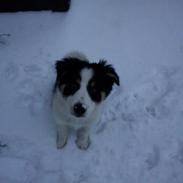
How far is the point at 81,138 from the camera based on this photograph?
4.35 m

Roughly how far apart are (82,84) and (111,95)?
144 cm

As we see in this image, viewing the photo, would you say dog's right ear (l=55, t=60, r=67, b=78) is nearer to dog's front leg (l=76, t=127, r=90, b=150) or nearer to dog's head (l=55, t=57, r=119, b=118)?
dog's head (l=55, t=57, r=119, b=118)

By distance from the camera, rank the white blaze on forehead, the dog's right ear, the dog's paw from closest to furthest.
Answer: the white blaze on forehead < the dog's right ear < the dog's paw

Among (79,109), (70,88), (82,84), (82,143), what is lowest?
(82,143)

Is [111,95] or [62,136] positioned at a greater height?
[111,95]

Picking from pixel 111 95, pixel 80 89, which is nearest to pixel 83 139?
pixel 111 95

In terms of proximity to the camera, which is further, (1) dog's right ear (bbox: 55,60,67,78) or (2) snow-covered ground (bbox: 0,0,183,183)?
(2) snow-covered ground (bbox: 0,0,183,183)

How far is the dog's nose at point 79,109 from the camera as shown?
3.53 metres

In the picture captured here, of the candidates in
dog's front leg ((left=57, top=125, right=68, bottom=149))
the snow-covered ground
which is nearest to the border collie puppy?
dog's front leg ((left=57, top=125, right=68, bottom=149))

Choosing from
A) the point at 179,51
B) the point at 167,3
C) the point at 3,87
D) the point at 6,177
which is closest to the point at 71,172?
the point at 6,177

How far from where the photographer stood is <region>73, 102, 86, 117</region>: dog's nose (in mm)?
3529

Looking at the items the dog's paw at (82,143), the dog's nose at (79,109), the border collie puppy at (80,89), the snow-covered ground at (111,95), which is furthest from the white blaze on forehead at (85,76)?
the snow-covered ground at (111,95)

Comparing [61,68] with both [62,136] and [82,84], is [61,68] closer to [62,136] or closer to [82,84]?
[82,84]

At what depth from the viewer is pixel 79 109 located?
3.57 m
